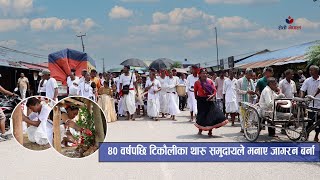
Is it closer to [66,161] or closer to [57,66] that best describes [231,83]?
[66,161]

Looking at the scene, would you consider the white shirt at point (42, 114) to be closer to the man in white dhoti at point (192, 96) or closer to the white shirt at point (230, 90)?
the white shirt at point (230, 90)

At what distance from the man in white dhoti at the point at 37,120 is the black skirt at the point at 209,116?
25.7 feet

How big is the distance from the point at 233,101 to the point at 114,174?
24.7 feet

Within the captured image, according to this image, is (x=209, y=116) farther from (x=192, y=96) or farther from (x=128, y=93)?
(x=128, y=93)

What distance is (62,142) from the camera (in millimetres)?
2729

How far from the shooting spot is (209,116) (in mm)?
10328

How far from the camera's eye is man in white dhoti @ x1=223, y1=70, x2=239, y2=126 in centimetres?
1316

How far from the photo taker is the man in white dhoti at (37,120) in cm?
264

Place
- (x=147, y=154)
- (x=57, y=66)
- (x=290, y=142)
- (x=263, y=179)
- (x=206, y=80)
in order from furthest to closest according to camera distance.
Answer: (x=57, y=66) → (x=206, y=80) → (x=290, y=142) → (x=147, y=154) → (x=263, y=179)

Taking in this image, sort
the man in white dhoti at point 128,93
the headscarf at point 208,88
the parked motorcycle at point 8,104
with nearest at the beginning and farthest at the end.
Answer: the headscarf at point 208,88 < the parked motorcycle at point 8,104 < the man in white dhoti at point 128,93

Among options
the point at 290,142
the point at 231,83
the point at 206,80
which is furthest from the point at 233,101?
the point at 290,142

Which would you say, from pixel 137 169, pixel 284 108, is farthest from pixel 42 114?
pixel 284 108

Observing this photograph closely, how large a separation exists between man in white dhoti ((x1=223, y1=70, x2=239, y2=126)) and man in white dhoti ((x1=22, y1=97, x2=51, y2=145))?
35.1 feet

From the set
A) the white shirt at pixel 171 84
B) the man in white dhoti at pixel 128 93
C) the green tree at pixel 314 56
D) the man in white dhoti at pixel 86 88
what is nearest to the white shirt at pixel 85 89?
the man in white dhoti at pixel 86 88
